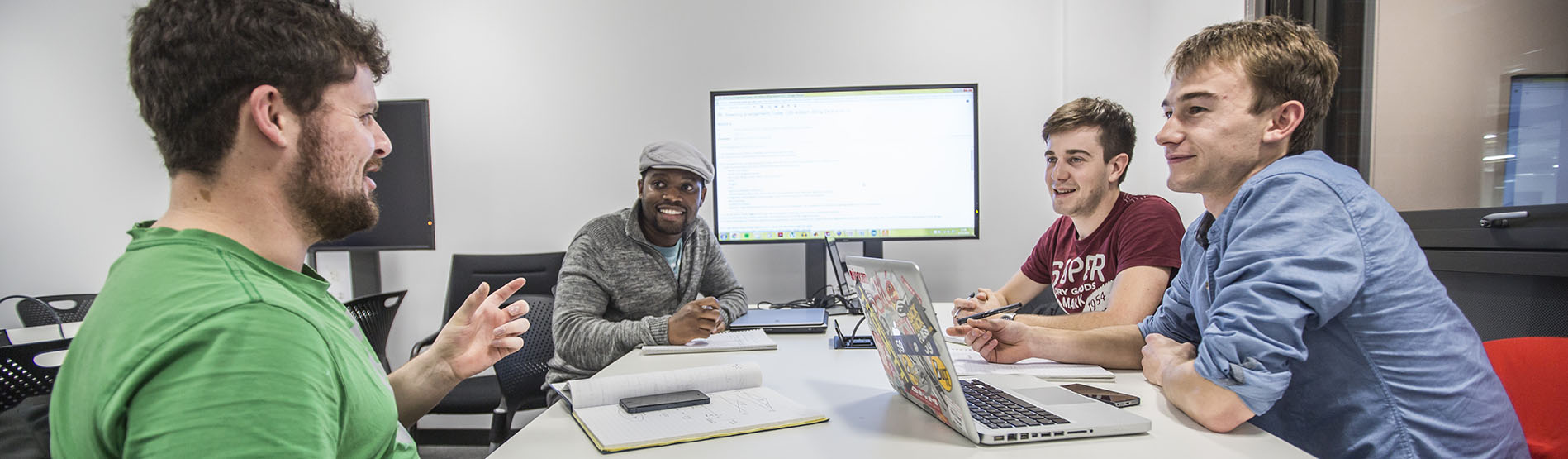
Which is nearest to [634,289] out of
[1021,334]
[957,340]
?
[957,340]

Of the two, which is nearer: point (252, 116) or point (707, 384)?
point (252, 116)

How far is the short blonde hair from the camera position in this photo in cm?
112

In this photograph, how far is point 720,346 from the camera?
162 centimetres

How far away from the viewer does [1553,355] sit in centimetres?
101

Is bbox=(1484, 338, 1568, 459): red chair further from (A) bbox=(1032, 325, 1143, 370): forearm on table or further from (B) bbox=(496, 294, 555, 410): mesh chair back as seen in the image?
(B) bbox=(496, 294, 555, 410): mesh chair back

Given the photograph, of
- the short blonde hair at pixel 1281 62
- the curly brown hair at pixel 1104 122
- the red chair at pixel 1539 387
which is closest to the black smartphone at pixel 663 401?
the short blonde hair at pixel 1281 62

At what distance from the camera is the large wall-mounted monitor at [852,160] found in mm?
2426

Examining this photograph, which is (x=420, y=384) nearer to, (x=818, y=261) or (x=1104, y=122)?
(x=818, y=261)

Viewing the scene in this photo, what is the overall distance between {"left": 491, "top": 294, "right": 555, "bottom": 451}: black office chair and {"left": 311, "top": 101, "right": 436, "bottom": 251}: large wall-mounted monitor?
2.51 feet

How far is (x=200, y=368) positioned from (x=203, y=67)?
13.0 inches

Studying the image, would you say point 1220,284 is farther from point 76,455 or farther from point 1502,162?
point 76,455

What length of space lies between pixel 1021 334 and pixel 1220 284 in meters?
0.39

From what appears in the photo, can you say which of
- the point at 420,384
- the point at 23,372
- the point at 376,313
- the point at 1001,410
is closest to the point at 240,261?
the point at 420,384

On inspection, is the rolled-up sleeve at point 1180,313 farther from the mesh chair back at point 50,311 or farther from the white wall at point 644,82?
the mesh chair back at point 50,311
